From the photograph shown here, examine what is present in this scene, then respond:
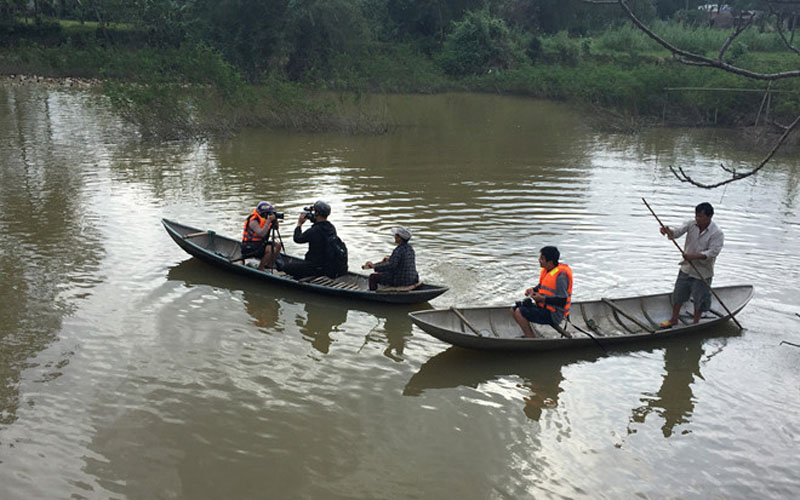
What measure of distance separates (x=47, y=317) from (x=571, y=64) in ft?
125

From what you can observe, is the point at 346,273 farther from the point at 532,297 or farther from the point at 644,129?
the point at 644,129

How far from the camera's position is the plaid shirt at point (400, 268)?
880cm

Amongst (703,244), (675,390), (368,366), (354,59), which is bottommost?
(675,390)

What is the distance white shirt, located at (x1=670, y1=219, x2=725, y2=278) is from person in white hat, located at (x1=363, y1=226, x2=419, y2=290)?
3282mm

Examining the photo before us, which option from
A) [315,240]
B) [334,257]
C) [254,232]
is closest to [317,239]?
[315,240]

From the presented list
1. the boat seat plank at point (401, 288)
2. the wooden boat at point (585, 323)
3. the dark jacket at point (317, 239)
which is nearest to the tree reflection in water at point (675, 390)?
the wooden boat at point (585, 323)

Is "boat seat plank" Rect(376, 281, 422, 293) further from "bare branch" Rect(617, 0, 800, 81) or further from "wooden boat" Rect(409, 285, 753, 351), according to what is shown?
"bare branch" Rect(617, 0, 800, 81)

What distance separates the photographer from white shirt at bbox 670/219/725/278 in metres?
8.18

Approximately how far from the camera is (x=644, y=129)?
83.4ft

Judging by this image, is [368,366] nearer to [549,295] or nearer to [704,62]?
[549,295]

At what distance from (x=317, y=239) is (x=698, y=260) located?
4.91 meters

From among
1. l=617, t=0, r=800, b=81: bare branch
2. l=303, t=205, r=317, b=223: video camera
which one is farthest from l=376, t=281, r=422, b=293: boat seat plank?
l=617, t=0, r=800, b=81: bare branch

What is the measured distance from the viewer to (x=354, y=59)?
35.1 m

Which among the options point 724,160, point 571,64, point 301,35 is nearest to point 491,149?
point 724,160
